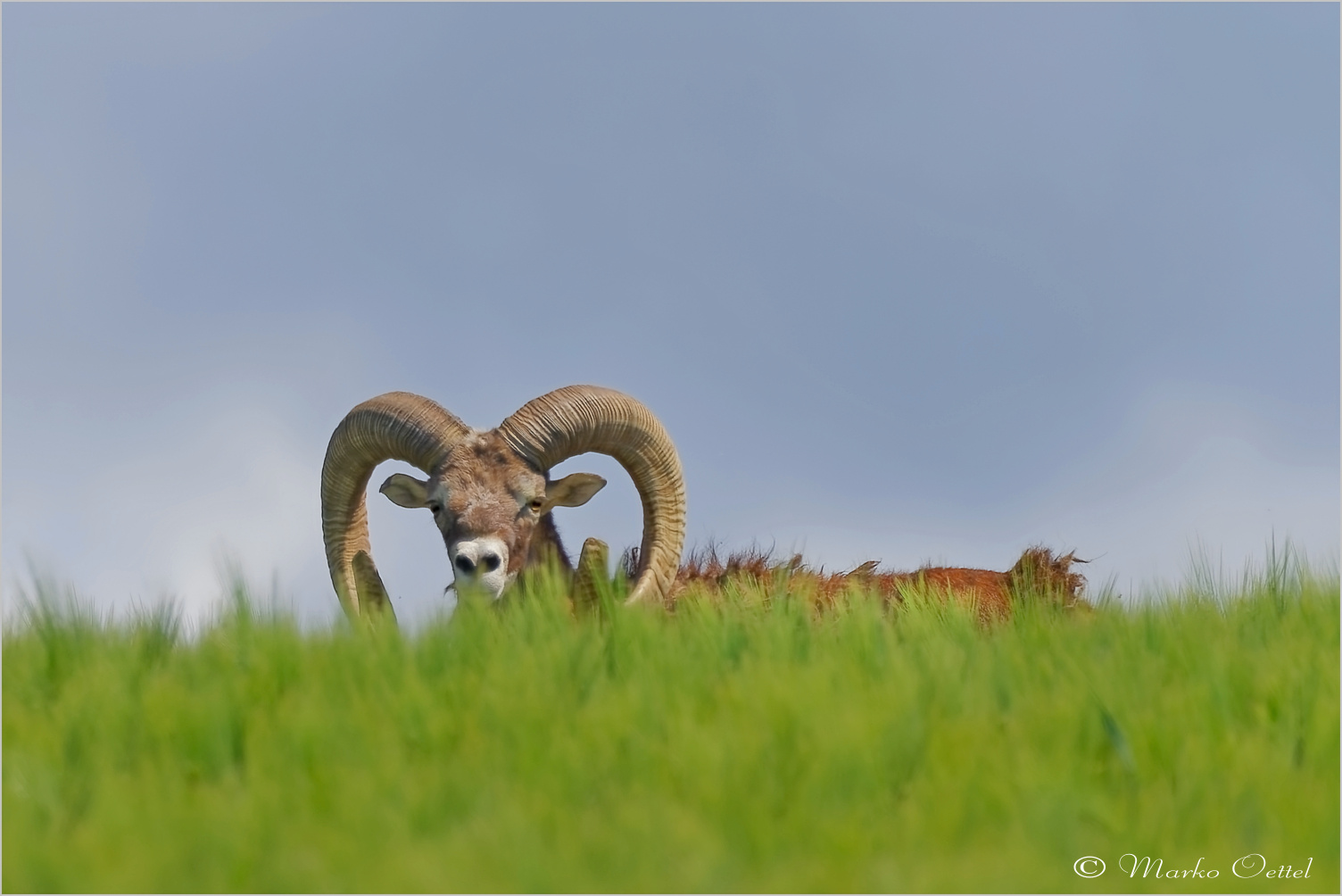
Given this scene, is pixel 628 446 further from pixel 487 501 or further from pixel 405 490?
pixel 405 490

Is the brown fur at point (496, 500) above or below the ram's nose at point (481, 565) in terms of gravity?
above

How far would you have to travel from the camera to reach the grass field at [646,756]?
409cm

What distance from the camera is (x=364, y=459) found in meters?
11.7

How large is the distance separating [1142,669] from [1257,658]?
71 centimetres

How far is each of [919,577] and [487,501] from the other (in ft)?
12.8

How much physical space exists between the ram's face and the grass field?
10.1 ft

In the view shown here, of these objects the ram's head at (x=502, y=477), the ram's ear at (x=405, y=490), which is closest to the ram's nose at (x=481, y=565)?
the ram's head at (x=502, y=477)

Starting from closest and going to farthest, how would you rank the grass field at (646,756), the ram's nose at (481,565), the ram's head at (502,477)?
1. the grass field at (646,756)
2. the ram's nose at (481,565)
3. the ram's head at (502,477)

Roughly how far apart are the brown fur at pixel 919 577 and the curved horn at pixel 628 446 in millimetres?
420

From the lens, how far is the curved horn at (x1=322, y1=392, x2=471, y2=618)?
36.1 ft

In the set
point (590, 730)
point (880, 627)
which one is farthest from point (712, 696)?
point (880, 627)

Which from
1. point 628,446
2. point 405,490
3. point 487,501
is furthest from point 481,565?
point 628,446

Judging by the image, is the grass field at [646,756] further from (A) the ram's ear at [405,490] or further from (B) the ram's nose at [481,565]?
(A) the ram's ear at [405,490]

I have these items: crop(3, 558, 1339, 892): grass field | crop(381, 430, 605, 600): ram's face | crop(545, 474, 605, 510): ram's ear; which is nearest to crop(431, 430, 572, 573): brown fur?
crop(381, 430, 605, 600): ram's face
